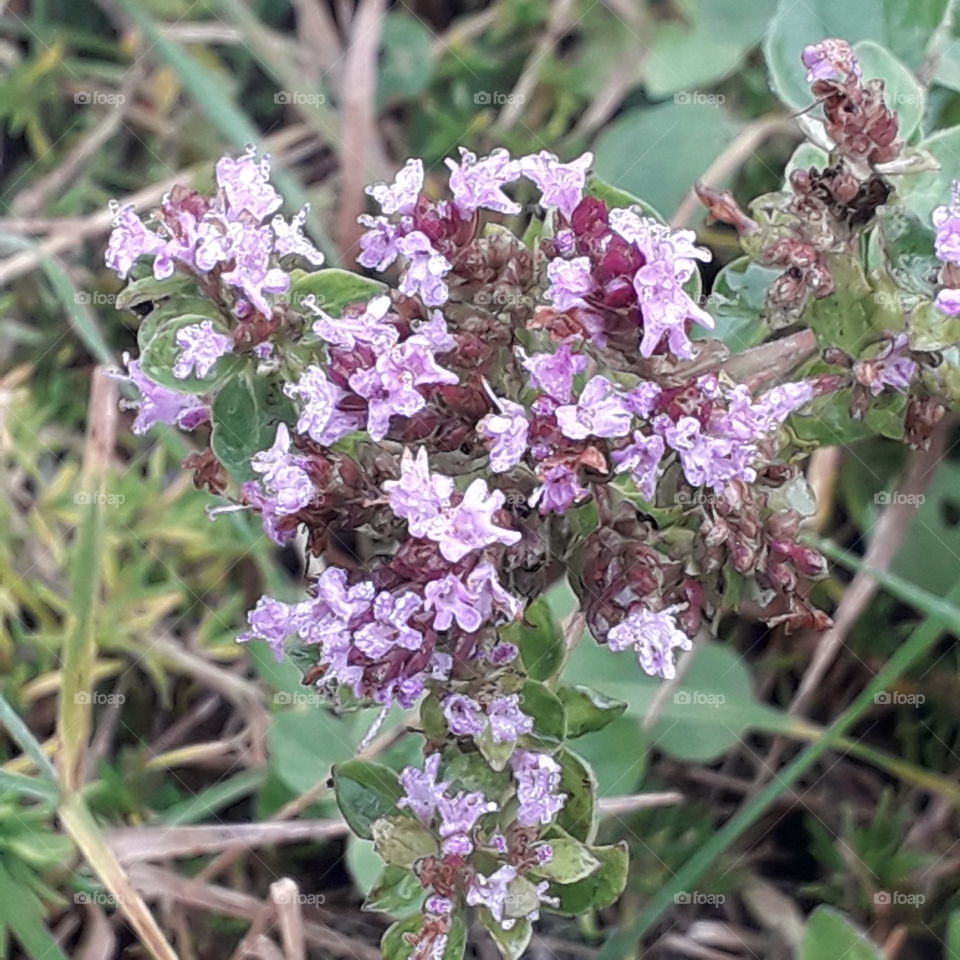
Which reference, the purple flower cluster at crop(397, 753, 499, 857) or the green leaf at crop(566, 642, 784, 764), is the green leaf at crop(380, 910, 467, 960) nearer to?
the purple flower cluster at crop(397, 753, 499, 857)

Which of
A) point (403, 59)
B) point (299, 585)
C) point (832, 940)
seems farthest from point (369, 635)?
point (403, 59)

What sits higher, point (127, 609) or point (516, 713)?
point (516, 713)

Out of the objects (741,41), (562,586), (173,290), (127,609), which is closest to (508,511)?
(173,290)

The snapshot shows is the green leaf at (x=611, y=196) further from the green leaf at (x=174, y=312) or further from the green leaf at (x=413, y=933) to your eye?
the green leaf at (x=413, y=933)

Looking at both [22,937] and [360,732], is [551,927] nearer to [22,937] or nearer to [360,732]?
[360,732]

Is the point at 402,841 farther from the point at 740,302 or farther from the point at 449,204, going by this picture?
the point at 740,302

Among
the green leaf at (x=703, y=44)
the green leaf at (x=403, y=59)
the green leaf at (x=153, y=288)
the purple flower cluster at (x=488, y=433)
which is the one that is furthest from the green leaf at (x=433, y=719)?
the green leaf at (x=403, y=59)
